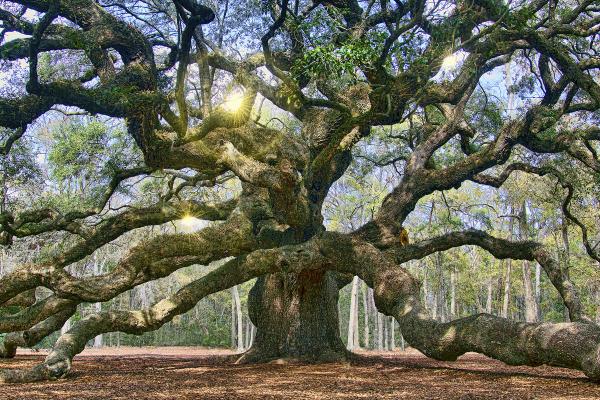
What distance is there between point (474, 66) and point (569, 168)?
447 centimetres

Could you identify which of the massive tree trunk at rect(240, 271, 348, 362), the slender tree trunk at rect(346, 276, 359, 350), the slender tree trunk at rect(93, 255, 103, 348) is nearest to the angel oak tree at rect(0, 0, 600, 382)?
the massive tree trunk at rect(240, 271, 348, 362)

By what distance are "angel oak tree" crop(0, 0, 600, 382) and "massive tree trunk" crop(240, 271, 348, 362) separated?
0.11 ft

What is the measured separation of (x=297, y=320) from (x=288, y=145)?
371cm

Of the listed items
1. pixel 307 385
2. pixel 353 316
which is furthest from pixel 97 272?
pixel 307 385

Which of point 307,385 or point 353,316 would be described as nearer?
point 307,385

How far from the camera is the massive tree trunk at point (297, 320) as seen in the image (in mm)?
11609

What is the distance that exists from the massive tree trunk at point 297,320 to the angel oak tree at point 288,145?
1.3 inches

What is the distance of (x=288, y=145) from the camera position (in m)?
11.9

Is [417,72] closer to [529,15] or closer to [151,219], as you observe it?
[529,15]

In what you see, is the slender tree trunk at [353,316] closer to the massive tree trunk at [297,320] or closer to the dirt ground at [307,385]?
the massive tree trunk at [297,320]

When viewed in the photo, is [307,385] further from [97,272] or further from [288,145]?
[97,272]

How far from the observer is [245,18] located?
13648mm

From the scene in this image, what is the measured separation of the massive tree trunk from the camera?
38.1 ft

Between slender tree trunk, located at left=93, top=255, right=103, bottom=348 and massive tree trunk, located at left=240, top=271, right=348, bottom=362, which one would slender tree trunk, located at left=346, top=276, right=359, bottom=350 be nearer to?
slender tree trunk, located at left=93, top=255, right=103, bottom=348
